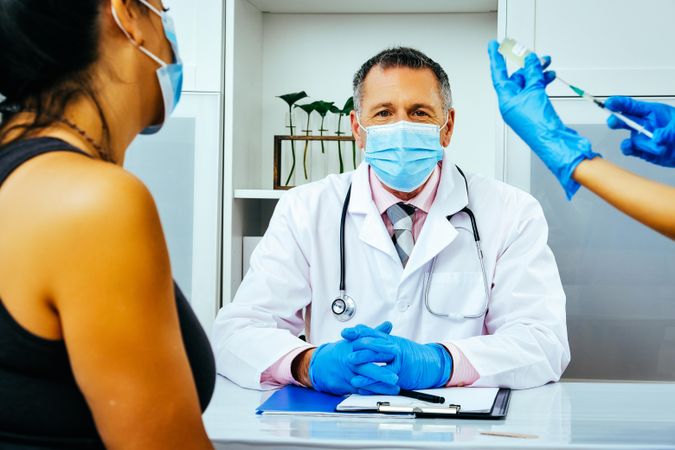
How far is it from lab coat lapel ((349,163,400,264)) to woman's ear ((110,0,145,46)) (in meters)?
1.03

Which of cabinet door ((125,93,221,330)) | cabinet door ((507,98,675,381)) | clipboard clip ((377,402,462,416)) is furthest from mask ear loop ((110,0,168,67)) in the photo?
cabinet door ((507,98,675,381))

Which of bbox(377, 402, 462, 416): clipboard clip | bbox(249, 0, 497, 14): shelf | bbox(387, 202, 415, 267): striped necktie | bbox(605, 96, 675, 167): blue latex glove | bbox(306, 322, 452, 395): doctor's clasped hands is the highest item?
bbox(249, 0, 497, 14): shelf

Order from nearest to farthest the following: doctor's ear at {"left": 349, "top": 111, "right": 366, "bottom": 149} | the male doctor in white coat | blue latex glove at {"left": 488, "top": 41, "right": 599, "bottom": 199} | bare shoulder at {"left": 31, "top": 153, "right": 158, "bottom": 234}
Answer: bare shoulder at {"left": 31, "top": 153, "right": 158, "bottom": 234}
blue latex glove at {"left": 488, "top": 41, "right": 599, "bottom": 199}
the male doctor in white coat
doctor's ear at {"left": 349, "top": 111, "right": 366, "bottom": 149}

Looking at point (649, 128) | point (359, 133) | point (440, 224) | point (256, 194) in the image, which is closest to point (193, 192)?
point (256, 194)

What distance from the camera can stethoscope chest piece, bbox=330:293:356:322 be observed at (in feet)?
5.71

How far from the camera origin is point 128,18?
873mm

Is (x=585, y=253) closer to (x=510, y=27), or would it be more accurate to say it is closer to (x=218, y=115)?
(x=510, y=27)

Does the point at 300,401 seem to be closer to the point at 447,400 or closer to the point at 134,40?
the point at 447,400

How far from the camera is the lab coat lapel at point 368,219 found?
6.03ft

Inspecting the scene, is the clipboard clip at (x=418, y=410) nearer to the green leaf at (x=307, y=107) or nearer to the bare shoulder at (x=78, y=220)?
the bare shoulder at (x=78, y=220)

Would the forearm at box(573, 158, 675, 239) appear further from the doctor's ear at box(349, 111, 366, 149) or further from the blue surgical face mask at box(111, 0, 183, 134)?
the doctor's ear at box(349, 111, 366, 149)

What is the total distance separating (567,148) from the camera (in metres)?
1.17

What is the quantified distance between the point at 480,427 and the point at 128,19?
2.42 feet

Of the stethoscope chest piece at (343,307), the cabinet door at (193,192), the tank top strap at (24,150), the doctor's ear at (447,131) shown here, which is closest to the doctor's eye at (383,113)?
the doctor's ear at (447,131)
